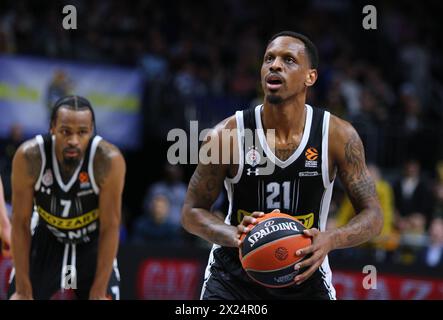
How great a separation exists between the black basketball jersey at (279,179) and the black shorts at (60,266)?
5.21 feet

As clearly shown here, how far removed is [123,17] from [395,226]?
219 inches

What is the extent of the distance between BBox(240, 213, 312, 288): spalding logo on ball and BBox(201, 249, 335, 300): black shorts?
37 centimetres

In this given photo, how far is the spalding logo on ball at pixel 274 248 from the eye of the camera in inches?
192

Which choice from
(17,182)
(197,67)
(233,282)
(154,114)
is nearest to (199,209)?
(233,282)

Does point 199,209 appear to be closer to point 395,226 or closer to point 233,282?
point 233,282

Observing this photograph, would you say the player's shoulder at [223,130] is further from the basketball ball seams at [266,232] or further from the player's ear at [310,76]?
the basketball ball seams at [266,232]

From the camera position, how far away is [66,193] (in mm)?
6566

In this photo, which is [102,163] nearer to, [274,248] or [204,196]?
[204,196]

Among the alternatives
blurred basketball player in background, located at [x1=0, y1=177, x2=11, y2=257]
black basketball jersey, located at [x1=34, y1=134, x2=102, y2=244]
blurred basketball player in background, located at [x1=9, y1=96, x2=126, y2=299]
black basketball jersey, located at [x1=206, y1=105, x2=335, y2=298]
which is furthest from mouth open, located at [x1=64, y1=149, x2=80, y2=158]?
black basketball jersey, located at [x1=206, y1=105, x2=335, y2=298]

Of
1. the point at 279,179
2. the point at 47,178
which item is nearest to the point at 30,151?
the point at 47,178

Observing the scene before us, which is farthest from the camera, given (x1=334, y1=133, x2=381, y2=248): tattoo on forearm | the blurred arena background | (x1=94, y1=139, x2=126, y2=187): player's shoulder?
the blurred arena background

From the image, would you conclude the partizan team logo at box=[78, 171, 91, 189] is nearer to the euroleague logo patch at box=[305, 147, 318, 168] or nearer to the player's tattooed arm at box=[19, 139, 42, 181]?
the player's tattooed arm at box=[19, 139, 42, 181]

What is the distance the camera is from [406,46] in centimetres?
1630

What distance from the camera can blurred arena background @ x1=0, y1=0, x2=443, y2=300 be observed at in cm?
1041
